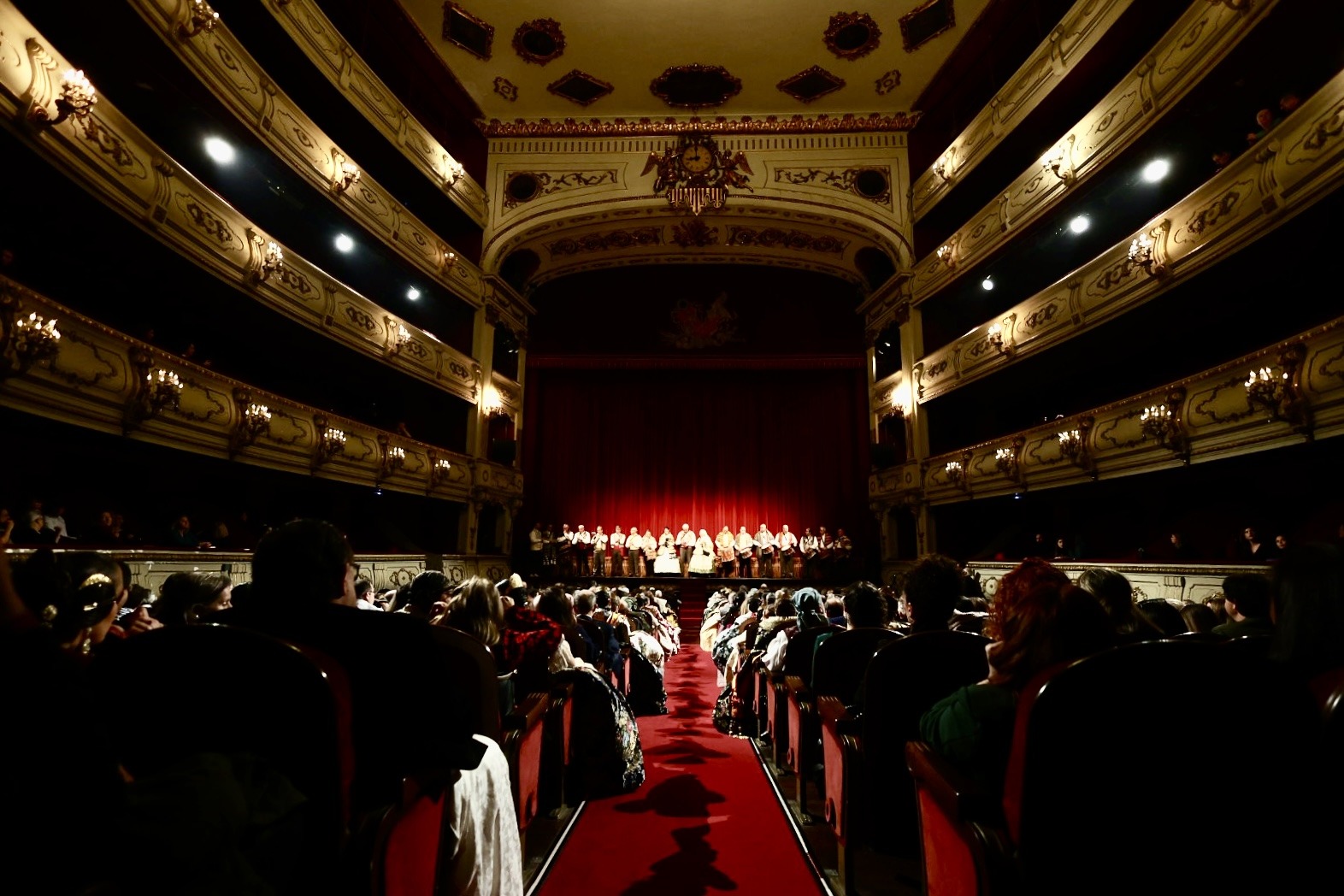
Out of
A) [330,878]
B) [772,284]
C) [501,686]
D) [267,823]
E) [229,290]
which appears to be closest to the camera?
[267,823]

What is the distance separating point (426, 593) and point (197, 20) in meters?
6.69

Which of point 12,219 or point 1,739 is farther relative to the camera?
point 12,219

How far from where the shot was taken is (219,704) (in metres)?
1.17

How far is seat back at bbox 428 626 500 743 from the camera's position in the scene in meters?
1.79

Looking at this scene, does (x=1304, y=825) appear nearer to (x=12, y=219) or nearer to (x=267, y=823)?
(x=267, y=823)

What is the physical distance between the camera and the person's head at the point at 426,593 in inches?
117

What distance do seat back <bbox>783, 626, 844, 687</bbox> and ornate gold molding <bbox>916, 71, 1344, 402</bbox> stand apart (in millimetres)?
5455

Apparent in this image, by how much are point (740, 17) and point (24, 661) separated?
39.6 ft

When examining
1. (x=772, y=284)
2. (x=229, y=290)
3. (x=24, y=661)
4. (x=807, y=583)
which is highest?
(x=772, y=284)

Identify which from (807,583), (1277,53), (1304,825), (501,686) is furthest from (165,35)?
(807,583)

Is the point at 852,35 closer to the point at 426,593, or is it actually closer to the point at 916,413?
the point at 916,413

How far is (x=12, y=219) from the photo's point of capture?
589cm

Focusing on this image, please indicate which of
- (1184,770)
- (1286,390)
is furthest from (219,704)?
(1286,390)

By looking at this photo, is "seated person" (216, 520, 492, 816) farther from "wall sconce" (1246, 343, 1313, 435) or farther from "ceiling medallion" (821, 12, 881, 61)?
"ceiling medallion" (821, 12, 881, 61)
